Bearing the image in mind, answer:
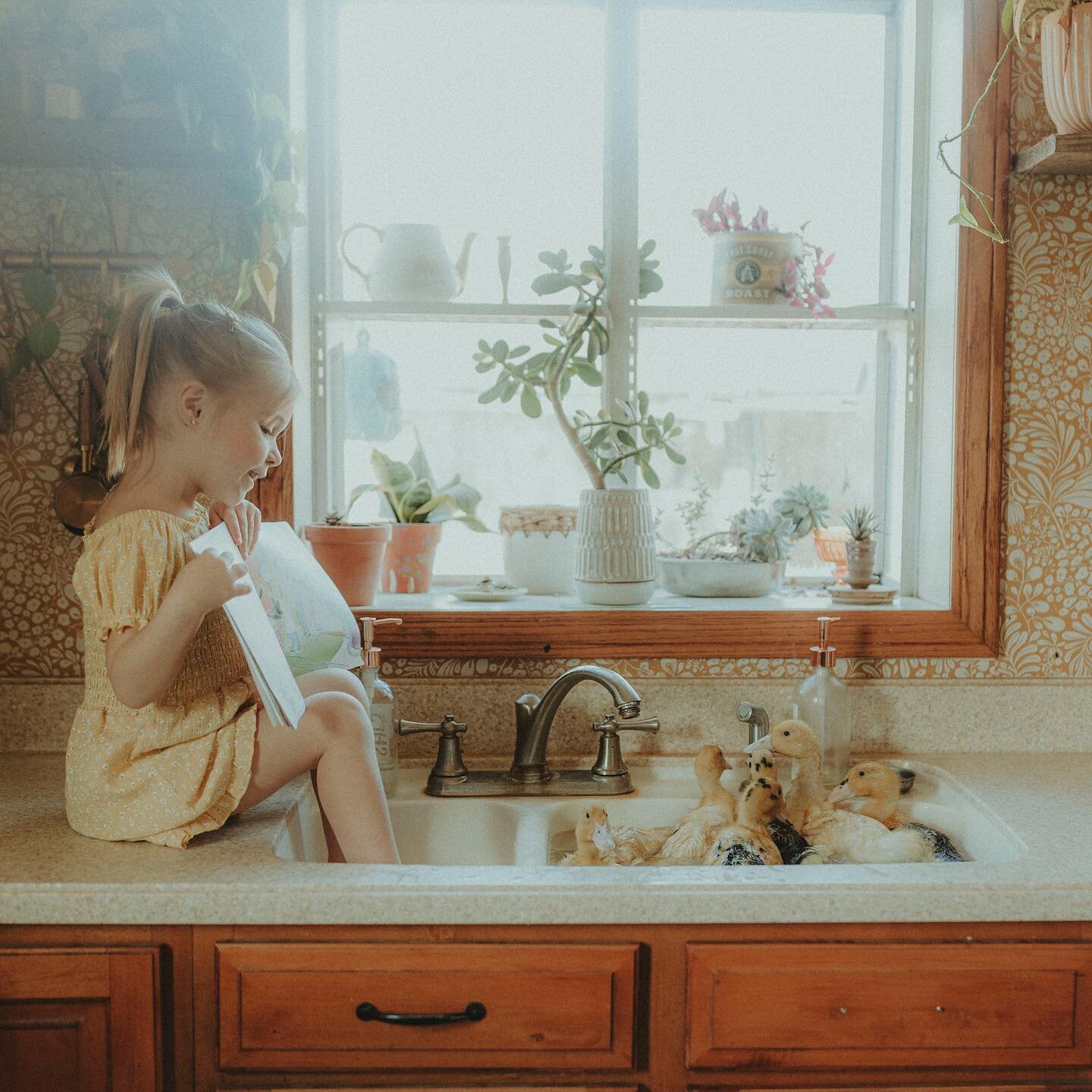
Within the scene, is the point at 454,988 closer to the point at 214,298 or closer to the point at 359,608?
the point at 359,608

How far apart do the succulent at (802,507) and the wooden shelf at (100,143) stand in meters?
1.09

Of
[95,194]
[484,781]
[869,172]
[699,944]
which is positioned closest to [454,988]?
[699,944]

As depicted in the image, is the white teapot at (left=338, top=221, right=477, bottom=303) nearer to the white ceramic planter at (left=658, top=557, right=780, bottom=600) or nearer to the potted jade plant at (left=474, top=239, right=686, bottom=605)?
the potted jade plant at (left=474, top=239, right=686, bottom=605)

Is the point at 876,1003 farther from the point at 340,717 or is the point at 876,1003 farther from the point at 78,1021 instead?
the point at 78,1021

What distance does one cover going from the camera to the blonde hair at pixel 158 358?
1255 millimetres

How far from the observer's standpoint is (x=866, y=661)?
1682 mm

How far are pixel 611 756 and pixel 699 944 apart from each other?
1.60ft

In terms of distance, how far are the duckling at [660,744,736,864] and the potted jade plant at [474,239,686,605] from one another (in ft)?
1.14

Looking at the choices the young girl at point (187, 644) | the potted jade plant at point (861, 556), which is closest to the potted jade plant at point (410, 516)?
the young girl at point (187, 644)

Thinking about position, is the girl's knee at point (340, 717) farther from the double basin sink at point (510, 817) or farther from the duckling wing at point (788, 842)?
the duckling wing at point (788, 842)

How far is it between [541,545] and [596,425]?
23cm

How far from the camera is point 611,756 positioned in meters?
1.55

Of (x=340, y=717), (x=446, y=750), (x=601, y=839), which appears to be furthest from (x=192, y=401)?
(x=601, y=839)

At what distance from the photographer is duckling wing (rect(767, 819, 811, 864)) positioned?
1310mm
